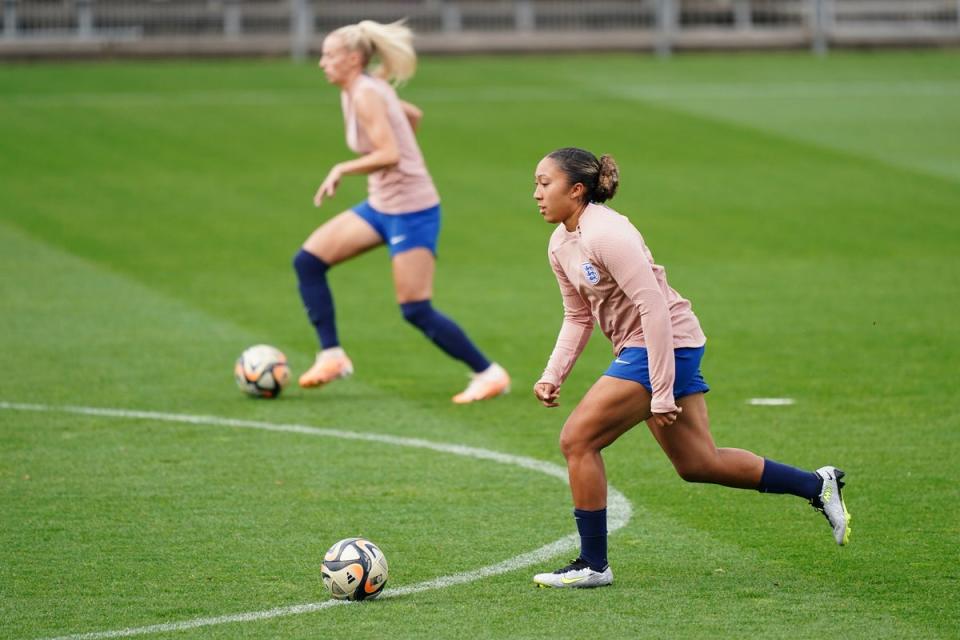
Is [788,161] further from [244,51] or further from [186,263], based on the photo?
[244,51]

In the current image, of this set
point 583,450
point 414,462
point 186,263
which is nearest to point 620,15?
point 186,263

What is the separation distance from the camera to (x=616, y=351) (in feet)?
22.0

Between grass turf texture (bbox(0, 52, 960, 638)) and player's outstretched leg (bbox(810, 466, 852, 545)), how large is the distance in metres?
0.18

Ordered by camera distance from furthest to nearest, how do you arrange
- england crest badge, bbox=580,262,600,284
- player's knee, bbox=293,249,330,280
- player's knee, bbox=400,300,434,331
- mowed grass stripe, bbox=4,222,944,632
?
1. player's knee, bbox=293,249,330,280
2. player's knee, bbox=400,300,434,331
3. mowed grass stripe, bbox=4,222,944,632
4. england crest badge, bbox=580,262,600,284

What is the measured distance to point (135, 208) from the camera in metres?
19.7

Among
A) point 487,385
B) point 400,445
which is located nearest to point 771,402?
point 487,385

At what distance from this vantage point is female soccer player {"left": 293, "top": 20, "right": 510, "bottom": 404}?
1061 cm

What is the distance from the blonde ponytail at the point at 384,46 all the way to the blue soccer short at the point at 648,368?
4.50m

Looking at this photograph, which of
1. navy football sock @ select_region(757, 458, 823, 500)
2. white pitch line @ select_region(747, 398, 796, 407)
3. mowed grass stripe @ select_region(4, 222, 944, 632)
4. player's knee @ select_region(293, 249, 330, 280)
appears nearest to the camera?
mowed grass stripe @ select_region(4, 222, 944, 632)

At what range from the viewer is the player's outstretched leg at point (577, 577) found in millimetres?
6625

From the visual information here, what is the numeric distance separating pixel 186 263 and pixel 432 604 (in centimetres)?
1081

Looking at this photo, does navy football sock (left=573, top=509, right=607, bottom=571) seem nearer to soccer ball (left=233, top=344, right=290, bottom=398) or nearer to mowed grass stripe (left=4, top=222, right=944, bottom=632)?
mowed grass stripe (left=4, top=222, right=944, bottom=632)

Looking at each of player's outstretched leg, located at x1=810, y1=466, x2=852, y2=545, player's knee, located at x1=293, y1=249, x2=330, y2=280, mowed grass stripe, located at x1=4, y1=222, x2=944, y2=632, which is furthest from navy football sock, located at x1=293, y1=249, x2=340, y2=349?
player's outstretched leg, located at x1=810, y1=466, x2=852, y2=545

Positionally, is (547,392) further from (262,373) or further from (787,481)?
(262,373)
